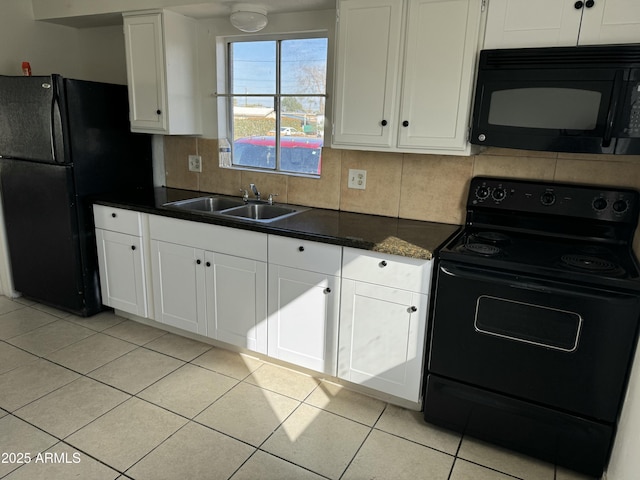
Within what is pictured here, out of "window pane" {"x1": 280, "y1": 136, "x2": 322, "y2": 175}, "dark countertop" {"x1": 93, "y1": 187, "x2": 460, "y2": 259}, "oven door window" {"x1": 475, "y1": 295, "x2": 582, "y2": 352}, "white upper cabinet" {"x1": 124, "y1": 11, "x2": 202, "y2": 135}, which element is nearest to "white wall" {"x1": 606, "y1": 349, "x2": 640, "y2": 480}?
"oven door window" {"x1": 475, "y1": 295, "x2": 582, "y2": 352}

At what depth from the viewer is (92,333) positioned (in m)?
2.89

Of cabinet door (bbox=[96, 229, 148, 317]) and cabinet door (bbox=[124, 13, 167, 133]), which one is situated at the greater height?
cabinet door (bbox=[124, 13, 167, 133])

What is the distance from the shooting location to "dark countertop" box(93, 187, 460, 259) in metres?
1.99

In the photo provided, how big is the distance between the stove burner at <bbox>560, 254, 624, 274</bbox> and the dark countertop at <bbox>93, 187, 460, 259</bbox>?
52 cm

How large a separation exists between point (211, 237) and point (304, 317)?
2.27ft

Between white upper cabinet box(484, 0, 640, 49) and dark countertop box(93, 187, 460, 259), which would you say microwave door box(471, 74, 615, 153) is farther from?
dark countertop box(93, 187, 460, 259)

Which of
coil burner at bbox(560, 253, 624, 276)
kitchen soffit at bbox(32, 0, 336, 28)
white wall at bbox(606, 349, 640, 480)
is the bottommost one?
white wall at bbox(606, 349, 640, 480)

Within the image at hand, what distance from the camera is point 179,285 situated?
268cm

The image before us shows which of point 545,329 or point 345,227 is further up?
point 345,227

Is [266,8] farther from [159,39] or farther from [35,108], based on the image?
[35,108]

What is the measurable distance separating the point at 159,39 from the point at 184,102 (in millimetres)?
398

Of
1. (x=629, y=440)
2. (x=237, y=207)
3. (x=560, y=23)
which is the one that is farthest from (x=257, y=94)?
(x=629, y=440)

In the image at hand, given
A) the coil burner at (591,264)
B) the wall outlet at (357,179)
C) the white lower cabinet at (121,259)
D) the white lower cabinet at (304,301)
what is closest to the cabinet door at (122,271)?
the white lower cabinet at (121,259)

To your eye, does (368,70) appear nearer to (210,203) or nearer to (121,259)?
(210,203)
